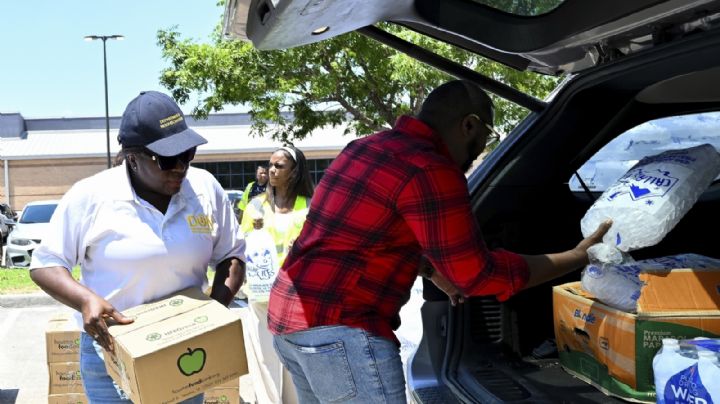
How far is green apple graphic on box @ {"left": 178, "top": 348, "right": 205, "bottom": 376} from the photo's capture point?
100.0 inches

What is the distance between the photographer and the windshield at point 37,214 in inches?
593

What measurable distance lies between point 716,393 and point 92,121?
43.0m

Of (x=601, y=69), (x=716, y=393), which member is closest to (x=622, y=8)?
(x=601, y=69)

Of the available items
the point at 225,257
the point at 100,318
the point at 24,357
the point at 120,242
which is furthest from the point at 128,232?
the point at 24,357

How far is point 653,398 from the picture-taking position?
2555mm

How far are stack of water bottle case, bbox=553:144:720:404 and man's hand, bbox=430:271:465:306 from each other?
1.37 ft

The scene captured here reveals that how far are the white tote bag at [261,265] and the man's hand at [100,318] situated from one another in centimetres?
217

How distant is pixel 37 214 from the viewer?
1532cm

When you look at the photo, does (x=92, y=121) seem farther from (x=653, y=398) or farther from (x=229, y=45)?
(x=653, y=398)

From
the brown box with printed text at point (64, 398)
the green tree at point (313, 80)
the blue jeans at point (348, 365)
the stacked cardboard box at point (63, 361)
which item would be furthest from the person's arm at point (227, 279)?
the green tree at point (313, 80)

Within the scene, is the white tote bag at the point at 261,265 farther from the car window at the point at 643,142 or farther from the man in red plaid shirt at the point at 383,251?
the man in red plaid shirt at the point at 383,251

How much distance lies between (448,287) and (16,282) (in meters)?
9.88

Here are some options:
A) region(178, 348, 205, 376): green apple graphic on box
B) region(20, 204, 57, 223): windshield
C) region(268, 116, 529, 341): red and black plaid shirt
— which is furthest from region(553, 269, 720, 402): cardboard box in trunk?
region(20, 204, 57, 223): windshield

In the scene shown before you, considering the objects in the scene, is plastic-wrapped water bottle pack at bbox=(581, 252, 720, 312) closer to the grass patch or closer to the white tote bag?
the white tote bag
